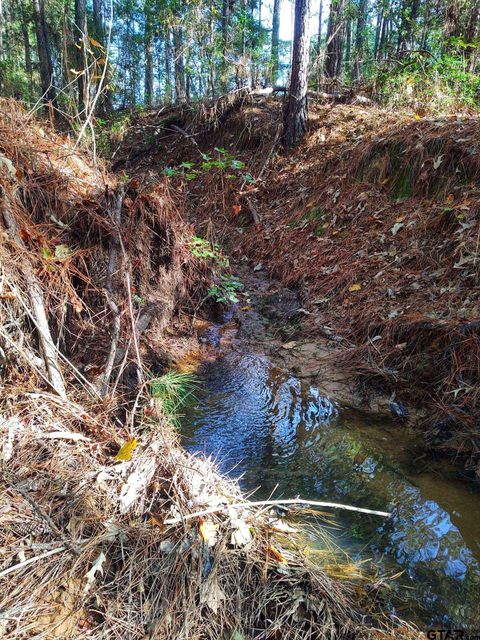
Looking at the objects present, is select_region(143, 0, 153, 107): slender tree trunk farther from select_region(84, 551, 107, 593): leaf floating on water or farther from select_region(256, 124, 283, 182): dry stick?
select_region(84, 551, 107, 593): leaf floating on water

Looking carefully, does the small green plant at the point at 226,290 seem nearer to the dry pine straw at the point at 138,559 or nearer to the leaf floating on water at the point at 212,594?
the dry pine straw at the point at 138,559

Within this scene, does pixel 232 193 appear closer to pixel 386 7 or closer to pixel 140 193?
pixel 140 193

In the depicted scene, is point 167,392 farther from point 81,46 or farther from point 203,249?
point 81,46

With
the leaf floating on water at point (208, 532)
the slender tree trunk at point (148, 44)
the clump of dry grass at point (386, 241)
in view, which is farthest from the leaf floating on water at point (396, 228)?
the slender tree trunk at point (148, 44)

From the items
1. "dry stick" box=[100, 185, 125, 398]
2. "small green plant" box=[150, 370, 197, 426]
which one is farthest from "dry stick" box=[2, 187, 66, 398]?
"small green plant" box=[150, 370, 197, 426]

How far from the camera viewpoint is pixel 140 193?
3889 mm

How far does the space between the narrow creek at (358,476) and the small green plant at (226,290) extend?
44.6 inches

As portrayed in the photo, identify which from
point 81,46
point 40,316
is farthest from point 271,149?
point 40,316

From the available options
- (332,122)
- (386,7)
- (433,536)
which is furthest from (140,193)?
(386,7)

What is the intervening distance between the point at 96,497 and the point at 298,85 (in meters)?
8.18

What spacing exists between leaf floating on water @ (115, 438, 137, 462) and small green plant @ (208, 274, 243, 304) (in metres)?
2.93

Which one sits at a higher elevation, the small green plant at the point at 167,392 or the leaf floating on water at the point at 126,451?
the leaf floating on water at the point at 126,451

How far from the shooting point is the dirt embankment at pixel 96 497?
5.67ft

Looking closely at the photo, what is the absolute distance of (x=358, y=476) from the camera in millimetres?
2980
